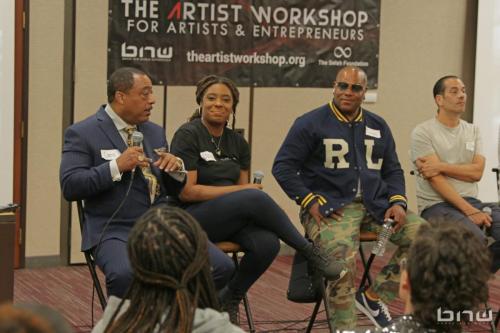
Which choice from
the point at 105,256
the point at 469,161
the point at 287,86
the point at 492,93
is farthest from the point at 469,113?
the point at 105,256

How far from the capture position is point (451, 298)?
1880 mm

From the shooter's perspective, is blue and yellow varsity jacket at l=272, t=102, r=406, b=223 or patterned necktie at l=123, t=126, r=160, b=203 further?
blue and yellow varsity jacket at l=272, t=102, r=406, b=223

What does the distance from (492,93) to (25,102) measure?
342 centimetres

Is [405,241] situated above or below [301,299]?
above

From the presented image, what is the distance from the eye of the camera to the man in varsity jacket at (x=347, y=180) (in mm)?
4375

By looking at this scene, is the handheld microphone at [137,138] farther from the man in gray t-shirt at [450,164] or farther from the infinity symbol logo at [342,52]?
the infinity symbol logo at [342,52]

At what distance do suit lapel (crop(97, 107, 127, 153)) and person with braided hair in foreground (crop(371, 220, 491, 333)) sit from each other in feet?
7.20

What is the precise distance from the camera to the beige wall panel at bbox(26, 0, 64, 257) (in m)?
5.70

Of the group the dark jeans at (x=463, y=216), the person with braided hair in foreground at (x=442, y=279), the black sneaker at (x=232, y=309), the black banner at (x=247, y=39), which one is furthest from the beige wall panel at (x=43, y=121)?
the person with braided hair in foreground at (x=442, y=279)

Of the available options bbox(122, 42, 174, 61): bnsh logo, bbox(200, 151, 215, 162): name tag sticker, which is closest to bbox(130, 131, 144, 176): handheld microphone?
bbox(200, 151, 215, 162): name tag sticker

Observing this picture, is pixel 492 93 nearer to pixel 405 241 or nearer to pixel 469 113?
pixel 469 113

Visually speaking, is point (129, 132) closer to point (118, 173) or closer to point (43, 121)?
point (118, 173)

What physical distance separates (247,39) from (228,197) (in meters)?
2.42

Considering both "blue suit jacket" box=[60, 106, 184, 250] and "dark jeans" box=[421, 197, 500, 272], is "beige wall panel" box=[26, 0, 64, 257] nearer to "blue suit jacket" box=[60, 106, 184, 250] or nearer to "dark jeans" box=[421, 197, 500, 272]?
"blue suit jacket" box=[60, 106, 184, 250]
